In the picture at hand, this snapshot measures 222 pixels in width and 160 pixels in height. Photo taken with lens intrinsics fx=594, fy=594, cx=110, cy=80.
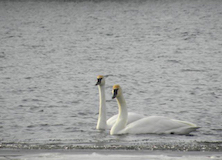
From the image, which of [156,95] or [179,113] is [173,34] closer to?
[156,95]

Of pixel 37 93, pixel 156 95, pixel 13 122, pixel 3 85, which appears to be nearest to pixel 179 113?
pixel 156 95

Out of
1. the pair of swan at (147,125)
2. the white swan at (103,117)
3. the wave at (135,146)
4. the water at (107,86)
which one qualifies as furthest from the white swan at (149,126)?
the wave at (135,146)

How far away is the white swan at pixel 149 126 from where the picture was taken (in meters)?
13.2

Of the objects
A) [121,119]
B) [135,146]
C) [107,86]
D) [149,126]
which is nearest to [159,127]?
[149,126]

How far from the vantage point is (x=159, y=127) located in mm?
13258

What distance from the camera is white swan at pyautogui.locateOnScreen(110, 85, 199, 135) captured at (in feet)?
43.3

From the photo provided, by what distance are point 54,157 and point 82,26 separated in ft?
176

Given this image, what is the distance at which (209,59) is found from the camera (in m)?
30.0

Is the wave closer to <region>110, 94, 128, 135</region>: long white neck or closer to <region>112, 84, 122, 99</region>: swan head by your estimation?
<region>110, 94, 128, 135</region>: long white neck

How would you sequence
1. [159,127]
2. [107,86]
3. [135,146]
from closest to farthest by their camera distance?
[135,146], [159,127], [107,86]

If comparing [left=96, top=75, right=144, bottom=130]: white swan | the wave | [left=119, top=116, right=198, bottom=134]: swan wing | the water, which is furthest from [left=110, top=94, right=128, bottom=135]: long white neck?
the wave

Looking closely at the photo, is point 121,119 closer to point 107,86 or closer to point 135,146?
point 135,146

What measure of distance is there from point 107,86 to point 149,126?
349 inches

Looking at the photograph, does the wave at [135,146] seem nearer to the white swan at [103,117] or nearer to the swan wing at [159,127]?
the swan wing at [159,127]
